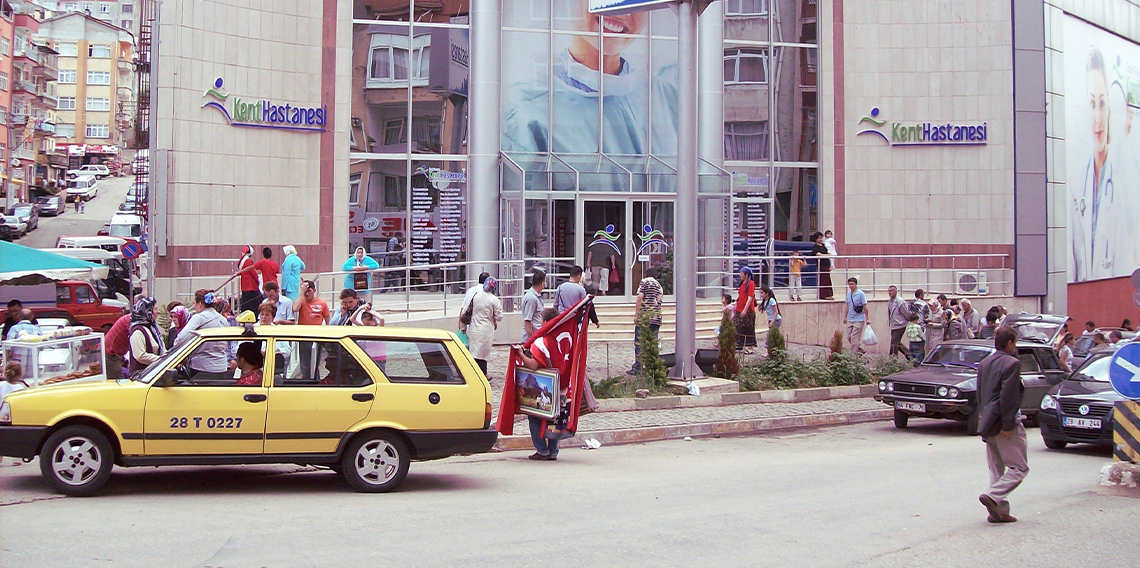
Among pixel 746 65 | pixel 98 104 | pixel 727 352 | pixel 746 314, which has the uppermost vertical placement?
pixel 98 104

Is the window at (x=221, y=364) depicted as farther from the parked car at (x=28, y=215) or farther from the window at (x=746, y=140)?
the parked car at (x=28, y=215)

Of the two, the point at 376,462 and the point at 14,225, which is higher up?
the point at 14,225

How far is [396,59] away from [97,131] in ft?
309

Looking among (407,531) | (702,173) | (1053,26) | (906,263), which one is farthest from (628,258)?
(407,531)

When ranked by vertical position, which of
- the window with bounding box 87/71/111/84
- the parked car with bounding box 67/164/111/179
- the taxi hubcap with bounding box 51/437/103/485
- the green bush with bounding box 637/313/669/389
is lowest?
the taxi hubcap with bounding box 51/437/103/485

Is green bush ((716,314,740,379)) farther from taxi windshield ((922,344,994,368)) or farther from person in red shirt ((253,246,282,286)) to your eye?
person in red shirt ((253,246,282,286))

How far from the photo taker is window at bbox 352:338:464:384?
9.64m

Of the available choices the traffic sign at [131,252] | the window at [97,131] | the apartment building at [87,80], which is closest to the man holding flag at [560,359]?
the traffic sign at [131,252]

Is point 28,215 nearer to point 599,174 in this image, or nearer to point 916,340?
point 599,174

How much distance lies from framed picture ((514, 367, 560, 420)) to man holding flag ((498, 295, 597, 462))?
0.24ft

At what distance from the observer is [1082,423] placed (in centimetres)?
1328

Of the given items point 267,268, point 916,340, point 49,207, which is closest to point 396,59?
point 267,268

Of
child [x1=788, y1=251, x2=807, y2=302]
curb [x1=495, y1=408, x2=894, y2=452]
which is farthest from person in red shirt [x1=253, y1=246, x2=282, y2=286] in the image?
child [x1=788, y1=251, x2=807, y2=302]

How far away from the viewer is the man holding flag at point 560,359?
37.4 feet
